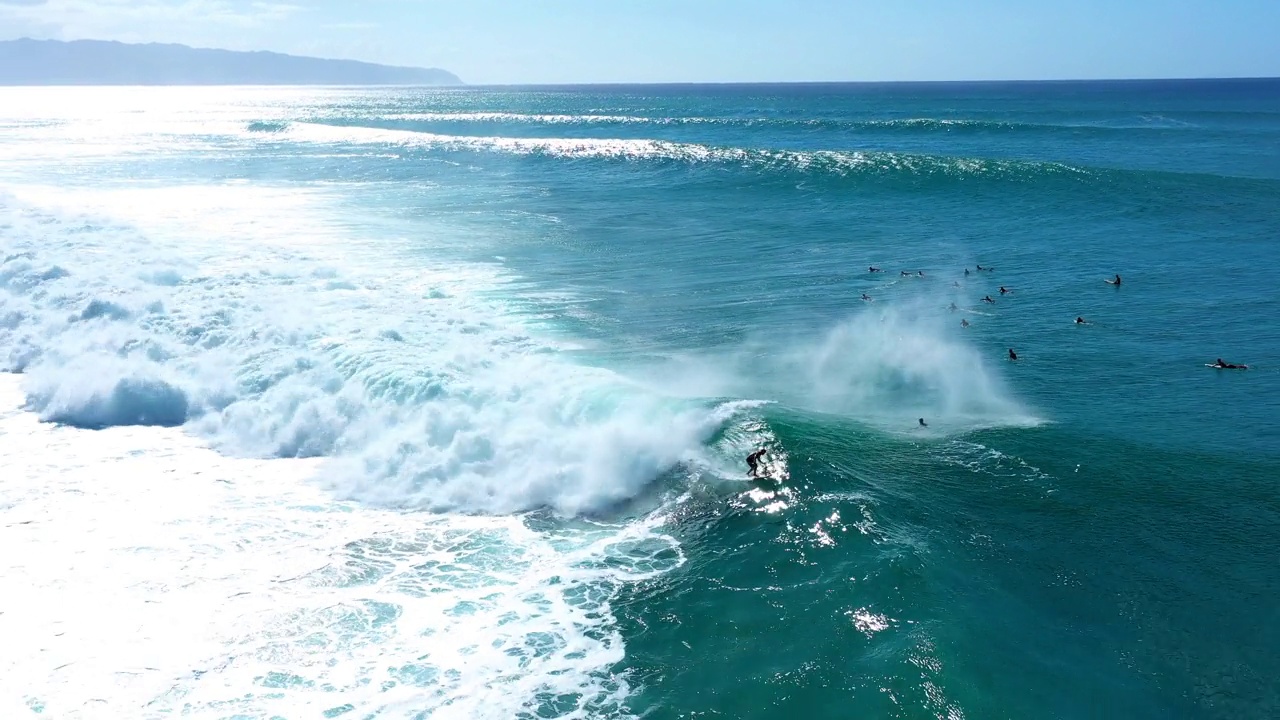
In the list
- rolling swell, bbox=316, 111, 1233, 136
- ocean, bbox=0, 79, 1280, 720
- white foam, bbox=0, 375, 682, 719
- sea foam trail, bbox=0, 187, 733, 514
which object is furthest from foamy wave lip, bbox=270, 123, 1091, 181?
white foam, bbox=0, 375, 682, 719

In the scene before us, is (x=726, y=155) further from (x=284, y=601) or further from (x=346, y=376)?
(x=284, y=601)

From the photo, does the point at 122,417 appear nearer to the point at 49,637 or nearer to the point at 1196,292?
the point at 49,637

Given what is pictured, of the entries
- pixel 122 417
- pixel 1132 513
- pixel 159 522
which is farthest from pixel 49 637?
pixel 1132 513

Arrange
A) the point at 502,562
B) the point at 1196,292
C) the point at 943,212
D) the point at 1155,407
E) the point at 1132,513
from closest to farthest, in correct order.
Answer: the point at 502,562 → the point at 1132,513 → the point at 1155,407 → the point at 1196,292 → the point at 943,212

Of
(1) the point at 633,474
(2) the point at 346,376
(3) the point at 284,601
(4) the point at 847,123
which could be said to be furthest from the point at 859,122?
(3) the point at 284,601

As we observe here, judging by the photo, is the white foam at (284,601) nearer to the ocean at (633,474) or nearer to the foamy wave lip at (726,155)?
the ocean at (633,474)

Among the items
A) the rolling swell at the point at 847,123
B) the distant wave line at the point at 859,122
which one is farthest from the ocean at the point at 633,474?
the distant wave line at the point at 859,122
